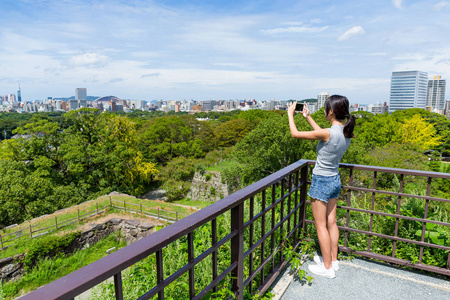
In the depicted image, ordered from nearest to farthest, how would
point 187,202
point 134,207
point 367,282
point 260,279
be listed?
point 260,279
point 367,282
point 134,207
point 187,202

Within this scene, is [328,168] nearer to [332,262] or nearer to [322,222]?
[322,222]

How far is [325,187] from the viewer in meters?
2.41

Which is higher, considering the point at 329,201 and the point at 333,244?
the point at 329,201

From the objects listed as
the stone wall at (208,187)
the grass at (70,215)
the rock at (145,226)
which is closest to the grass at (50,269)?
the grass at (70,215)

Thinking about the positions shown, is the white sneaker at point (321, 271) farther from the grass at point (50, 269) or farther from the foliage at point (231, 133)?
the foliage at point (231, 133)

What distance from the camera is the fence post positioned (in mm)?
1730

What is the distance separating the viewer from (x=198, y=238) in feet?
9.92

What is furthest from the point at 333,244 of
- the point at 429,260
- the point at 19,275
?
the point at 19,275

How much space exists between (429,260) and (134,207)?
1335 cm

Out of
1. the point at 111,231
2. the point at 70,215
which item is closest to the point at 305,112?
the point at 111,231

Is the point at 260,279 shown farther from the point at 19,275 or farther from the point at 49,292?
the point at 19,275

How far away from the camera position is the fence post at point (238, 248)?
5.68 ft

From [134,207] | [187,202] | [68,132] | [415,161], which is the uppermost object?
[68,132]

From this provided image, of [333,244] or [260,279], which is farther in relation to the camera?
[333,244]
